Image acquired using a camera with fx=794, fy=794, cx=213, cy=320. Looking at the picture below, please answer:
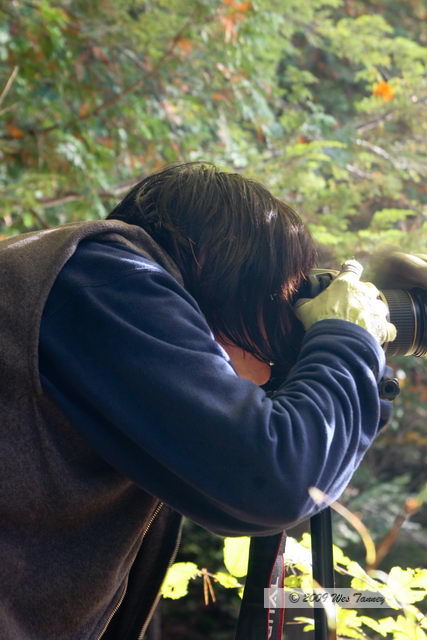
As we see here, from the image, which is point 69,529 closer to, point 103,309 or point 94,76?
point 103,309

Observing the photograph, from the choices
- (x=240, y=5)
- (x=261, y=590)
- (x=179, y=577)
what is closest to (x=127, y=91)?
(x=240, y=5)

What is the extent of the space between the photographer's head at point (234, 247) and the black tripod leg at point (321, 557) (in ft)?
0.95

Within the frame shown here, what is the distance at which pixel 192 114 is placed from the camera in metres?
3.72

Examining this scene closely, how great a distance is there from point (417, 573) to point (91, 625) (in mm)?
510

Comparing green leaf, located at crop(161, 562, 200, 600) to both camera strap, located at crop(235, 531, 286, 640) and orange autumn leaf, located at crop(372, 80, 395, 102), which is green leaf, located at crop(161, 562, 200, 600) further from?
orange autumn leaf, located at crop(372, 80, 395, 102)

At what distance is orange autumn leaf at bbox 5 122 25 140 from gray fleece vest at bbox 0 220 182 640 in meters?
2.67

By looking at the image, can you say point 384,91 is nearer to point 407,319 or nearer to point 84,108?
point 84,108

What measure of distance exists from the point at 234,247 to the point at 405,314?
1.15 ft

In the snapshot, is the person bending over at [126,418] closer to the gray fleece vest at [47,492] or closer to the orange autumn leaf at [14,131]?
the gray fleece vest at [47,492]

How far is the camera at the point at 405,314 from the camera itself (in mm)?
1371

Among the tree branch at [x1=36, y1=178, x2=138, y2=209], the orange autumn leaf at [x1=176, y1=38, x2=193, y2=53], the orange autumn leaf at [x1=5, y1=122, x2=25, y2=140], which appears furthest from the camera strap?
the orange autumn leaf at [x1=5, y1=122, x2=25, y2=140]

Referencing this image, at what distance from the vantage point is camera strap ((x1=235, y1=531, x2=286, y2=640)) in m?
1.29

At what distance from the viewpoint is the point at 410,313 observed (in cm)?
141

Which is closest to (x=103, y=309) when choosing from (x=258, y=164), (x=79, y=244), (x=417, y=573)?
(x=79, y=244)
